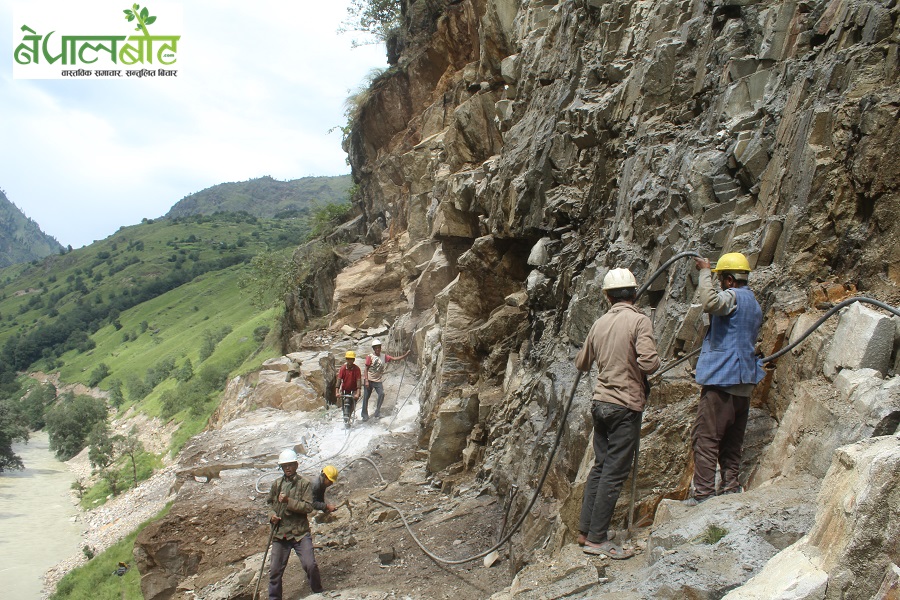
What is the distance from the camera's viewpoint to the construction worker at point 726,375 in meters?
4.82

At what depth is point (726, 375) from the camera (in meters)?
4.82

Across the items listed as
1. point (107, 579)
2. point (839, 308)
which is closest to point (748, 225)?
point (839, 308)

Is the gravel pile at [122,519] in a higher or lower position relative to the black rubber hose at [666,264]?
lower

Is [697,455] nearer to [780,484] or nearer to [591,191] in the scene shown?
[780,484]

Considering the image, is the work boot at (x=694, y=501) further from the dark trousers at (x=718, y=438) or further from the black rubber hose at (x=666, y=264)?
the black rubber hose at (x=666, y=264)

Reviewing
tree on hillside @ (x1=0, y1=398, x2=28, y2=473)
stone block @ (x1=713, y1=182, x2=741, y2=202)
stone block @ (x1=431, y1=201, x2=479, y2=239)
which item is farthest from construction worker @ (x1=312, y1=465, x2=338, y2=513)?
tree on hillside @ (x1=0, y1=398, x2=28, y2=473)

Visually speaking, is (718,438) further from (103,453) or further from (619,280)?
(103,453)

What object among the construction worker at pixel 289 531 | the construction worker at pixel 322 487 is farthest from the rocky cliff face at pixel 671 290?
the construction worker at pixel 322 487

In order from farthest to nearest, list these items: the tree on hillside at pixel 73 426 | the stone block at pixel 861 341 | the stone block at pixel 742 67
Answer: the tree on hillside at pixel 73 426 < the stone block at pixel 742 67 < the stone block at pixel 861 341

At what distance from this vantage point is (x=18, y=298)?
154875 mm

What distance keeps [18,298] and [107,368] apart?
3257 inches

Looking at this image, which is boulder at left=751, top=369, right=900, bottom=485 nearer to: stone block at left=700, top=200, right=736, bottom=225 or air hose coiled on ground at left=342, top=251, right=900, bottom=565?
air hose coiled on ground at left=342, top=251, right=900, bottom=565

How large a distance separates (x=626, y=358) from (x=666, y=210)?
3.23m

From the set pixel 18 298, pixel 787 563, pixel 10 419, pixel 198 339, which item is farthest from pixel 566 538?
pixel 18 298
